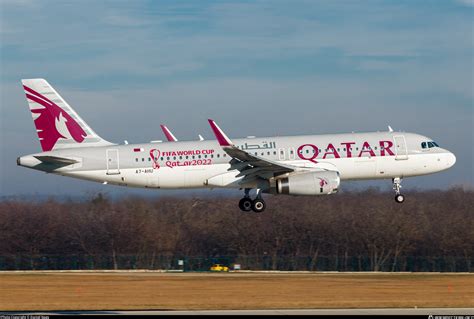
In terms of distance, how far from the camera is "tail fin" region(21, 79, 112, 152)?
59.3 m

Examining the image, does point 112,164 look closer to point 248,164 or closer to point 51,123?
point 51,123

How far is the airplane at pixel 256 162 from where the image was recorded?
5641cm

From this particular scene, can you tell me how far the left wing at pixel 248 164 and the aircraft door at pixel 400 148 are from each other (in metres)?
6.18

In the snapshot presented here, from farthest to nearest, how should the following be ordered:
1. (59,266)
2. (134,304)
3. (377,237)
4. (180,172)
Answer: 1. (377,237)
2. (59,266)
3. (180,172)
4. (134,304)

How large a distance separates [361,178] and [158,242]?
6307 cm

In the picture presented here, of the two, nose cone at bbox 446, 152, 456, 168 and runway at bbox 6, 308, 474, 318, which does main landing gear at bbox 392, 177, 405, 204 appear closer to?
nose cone at bbox 446, 152, 456, 168

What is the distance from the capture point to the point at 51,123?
60062 millimetres

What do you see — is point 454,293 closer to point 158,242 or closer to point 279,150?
point 279,150

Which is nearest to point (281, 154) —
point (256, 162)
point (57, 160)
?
point (256, 162)

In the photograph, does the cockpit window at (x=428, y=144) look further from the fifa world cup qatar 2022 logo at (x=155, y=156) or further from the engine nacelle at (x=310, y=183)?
the fifa world cup qatar 2022 logo at (x=155, y=156)

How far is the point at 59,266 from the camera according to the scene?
4033 inches

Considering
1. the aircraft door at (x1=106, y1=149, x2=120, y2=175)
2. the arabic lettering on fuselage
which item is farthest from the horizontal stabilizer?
the arabic lettering on fuselage

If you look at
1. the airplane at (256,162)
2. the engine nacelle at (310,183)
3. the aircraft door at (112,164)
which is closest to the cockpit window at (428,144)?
the airplane at (256,162)

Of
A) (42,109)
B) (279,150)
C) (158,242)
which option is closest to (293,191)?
(279,150)
